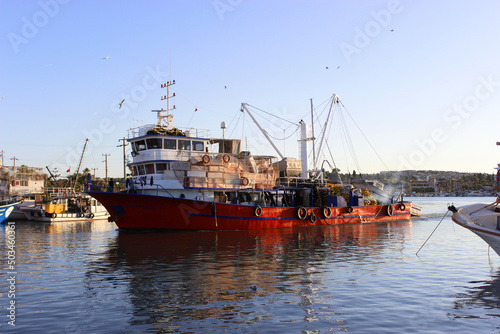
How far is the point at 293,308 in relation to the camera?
12.2 meters

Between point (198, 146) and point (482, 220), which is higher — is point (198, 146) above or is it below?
above

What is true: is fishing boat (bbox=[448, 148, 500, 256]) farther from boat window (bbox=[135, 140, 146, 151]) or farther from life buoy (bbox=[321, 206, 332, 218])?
boat window (bbox=[135, 140, 146, 151])

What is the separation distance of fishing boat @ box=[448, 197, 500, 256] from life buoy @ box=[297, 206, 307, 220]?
18682 millimetres

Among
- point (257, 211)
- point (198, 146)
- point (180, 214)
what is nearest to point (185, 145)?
point (198, 146)

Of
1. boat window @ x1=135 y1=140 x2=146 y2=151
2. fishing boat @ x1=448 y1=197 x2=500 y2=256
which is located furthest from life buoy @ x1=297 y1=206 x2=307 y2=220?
Result: fishing boat @ x1=448 y1=197 x2=500 y2=256

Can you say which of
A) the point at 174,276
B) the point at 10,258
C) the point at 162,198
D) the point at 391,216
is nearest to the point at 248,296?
the point at 174,276

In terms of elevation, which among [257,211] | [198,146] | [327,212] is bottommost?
[327,212]

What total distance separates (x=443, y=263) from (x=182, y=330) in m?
14.0

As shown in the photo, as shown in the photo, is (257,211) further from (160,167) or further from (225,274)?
(225,274)

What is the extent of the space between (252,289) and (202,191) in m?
20.1

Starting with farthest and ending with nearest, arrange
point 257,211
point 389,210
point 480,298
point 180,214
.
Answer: point 389,210 → point 257,211 → point 180,214 → point 480,298

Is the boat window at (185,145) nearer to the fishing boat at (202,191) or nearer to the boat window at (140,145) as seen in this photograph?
the fishing boat at (202,191)

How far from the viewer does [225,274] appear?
A: 17156mm

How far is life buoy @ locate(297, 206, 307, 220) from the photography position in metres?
38.9
